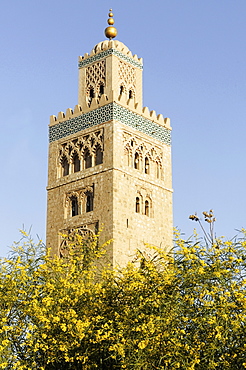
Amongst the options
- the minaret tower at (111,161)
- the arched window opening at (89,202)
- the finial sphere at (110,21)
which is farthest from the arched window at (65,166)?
the finial sphere at (110,21)

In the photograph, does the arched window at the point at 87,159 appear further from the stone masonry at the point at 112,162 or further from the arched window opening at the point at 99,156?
the arched window opening at the point at 99,156

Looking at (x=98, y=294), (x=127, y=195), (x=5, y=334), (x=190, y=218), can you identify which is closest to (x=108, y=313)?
(x=98, y=294)

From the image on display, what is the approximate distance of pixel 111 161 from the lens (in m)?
26.5

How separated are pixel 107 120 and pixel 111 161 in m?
1.64

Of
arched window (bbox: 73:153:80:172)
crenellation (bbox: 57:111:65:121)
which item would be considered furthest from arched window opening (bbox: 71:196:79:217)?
crenellation (bbox: 57:111:65:121)

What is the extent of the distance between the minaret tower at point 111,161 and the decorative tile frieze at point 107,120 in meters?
0.04

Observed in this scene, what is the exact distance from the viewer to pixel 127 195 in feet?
87.1

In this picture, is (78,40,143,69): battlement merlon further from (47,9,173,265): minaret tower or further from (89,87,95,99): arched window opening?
(89,87,95,99): arched window opening

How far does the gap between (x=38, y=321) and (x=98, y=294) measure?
4.76ft

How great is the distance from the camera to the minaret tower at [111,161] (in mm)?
26328

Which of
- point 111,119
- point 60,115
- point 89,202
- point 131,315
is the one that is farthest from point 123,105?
point 131,315

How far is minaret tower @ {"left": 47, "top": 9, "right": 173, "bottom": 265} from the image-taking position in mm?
26328

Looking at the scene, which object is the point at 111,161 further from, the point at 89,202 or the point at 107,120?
the point at 89,202

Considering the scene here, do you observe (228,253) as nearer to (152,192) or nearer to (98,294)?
(98,294)
